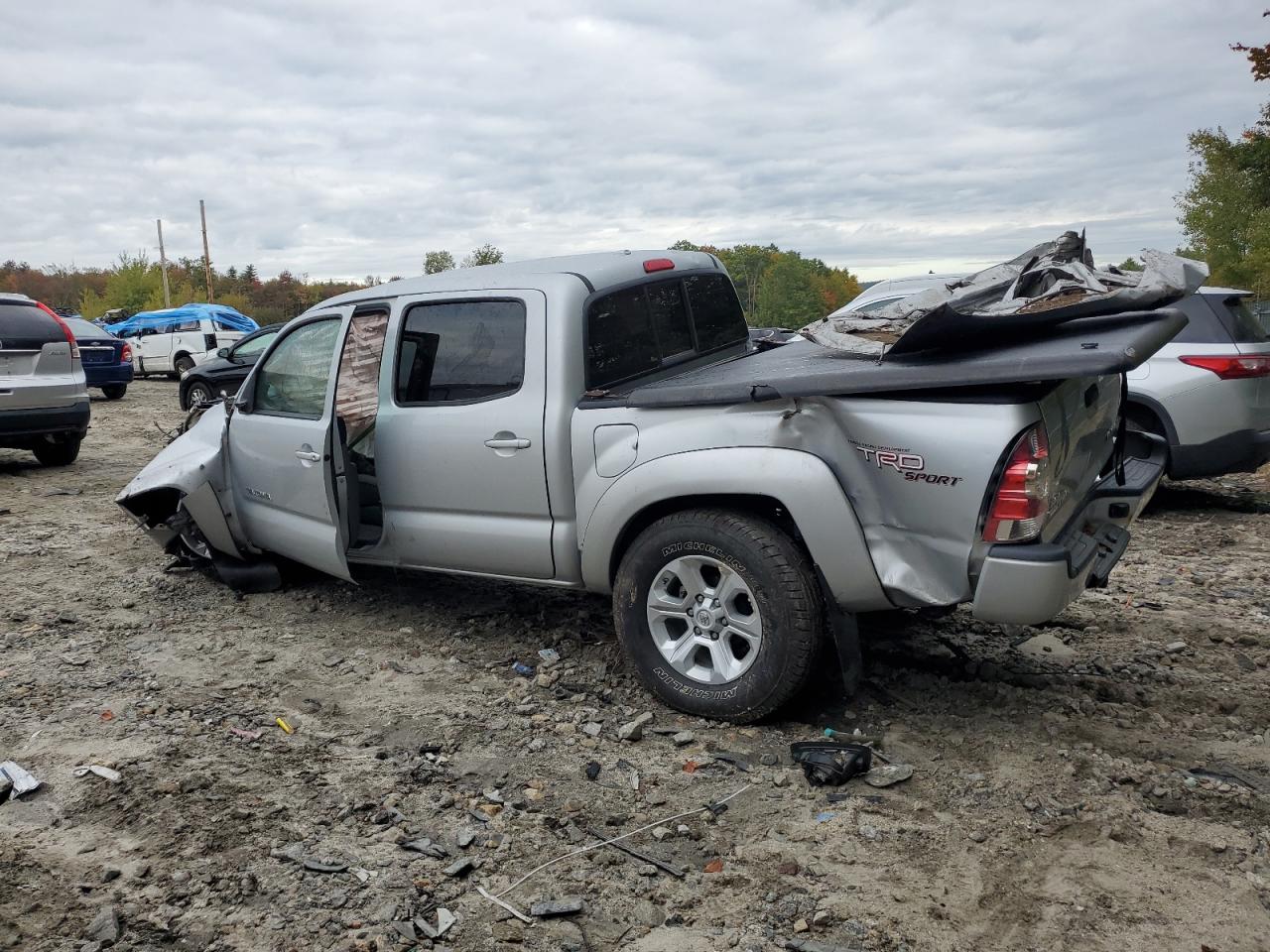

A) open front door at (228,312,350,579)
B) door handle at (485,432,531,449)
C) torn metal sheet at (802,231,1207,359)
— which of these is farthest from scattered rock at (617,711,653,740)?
open front door at (228,312,350,579)

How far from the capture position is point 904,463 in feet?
11.5

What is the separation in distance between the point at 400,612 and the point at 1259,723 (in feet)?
13.5

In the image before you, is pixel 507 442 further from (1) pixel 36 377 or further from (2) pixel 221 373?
(2) pixel 221 373

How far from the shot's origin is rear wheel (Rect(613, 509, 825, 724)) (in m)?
3.75

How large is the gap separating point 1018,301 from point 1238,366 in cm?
424

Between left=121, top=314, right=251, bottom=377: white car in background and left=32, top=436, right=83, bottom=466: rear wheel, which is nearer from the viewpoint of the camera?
left=32, top=436, right=83, bottom=466: rear wheel

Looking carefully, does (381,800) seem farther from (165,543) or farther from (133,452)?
(133,452)

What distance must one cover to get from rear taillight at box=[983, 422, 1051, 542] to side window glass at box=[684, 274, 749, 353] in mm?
2219

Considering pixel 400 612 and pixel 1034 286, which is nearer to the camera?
pixel 1034 286

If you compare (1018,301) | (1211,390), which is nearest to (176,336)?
(1211,390)

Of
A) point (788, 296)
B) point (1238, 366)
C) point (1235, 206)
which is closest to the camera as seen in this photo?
point (1238, 366)

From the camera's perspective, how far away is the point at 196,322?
84.2 ft

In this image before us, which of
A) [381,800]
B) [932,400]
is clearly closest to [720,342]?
[932,400]

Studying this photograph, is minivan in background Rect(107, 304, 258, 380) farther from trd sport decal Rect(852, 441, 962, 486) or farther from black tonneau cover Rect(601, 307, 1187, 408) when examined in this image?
trd sport decal Rect(852, 441, 962, 486)
